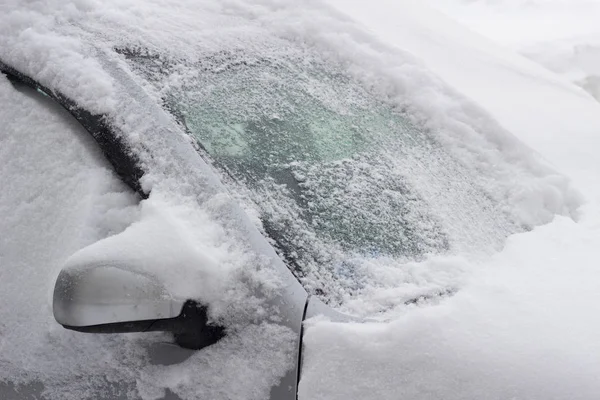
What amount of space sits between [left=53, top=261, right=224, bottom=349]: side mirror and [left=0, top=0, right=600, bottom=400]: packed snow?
0.12 feet

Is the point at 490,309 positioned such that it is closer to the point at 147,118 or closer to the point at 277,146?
the point at 277,146

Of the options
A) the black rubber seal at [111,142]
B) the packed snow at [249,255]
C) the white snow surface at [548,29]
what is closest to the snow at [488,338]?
the packed snow at [249,255]

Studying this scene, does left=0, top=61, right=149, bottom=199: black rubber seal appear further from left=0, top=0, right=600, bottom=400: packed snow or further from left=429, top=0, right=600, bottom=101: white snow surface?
left=429, top=0, right=600, bottom=101: white snow surface

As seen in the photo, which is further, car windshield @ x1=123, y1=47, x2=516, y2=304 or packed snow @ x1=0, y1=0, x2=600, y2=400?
car windshield @ x1=123, y1=47, x2=516, y2=304

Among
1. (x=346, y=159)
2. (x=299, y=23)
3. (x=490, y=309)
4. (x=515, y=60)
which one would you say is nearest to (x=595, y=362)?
(x=490, y=309)

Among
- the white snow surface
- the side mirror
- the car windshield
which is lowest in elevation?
the white snow surface

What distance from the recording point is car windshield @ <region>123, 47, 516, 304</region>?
147 centimetres

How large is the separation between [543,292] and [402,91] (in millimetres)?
1101

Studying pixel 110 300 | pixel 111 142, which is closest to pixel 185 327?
pixel 110 300

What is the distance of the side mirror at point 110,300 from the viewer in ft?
4.06

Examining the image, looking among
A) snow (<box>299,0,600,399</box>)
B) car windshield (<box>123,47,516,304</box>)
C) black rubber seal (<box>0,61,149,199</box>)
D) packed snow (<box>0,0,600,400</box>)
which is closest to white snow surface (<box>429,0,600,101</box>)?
packed snow (<box>0,0,600,400</box>)

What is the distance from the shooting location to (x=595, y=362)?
1.24 meters

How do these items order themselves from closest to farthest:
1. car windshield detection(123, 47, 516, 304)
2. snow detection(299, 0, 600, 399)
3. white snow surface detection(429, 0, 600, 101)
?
snow detection(299, 0, 600, 399) → car windshield detection(123, 47, 516, 304) → white snow surface detection(429, 0, 600, 101)

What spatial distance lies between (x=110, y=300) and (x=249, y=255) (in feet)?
1.00
